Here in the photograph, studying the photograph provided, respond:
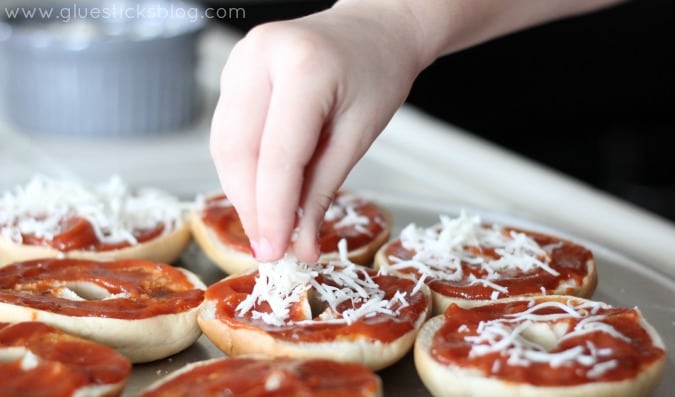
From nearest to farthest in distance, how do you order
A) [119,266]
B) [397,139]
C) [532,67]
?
[119,266], [397,139], [532,67]

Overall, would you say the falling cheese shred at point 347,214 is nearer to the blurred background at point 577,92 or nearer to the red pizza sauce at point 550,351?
the red pizza sauce at point 550,351

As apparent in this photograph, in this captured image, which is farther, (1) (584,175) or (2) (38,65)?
(1) (584,175)

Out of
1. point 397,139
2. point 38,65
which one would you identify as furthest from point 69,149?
point 397,139

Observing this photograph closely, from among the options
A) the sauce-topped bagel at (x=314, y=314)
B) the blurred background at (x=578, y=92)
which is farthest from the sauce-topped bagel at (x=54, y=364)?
the blurred background at (x=578, y=92)

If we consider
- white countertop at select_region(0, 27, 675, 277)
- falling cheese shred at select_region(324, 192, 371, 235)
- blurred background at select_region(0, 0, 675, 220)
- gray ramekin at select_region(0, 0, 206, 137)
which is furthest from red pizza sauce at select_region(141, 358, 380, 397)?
blurred background at select_region(0, 0, 675, 220)

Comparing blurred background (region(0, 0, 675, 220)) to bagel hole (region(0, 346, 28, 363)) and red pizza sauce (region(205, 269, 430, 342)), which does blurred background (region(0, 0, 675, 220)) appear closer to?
red pizza sauce (region(205, 269, 430, 342))

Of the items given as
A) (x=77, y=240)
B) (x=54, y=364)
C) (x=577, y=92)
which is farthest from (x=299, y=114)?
(x=577, y=92)

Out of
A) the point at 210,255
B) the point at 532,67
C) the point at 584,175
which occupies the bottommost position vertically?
the point at 584,175

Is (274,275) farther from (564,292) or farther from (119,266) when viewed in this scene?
(564,292)
